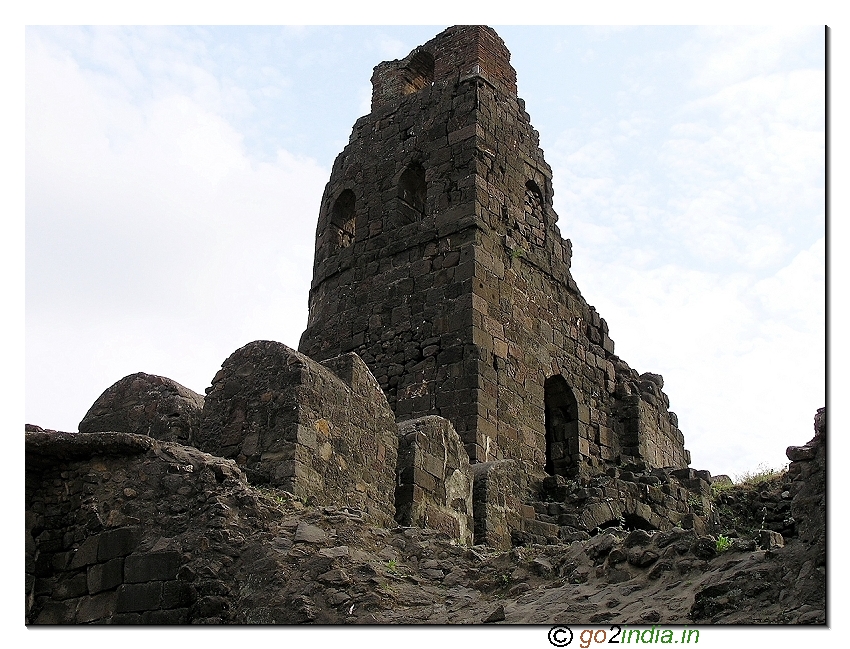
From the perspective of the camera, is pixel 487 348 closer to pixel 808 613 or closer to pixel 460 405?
pixel 460 405

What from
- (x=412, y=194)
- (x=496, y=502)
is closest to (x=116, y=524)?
(x=496, y=502)

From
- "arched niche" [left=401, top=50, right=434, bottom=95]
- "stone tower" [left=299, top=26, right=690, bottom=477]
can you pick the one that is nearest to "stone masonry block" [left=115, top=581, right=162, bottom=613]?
"stone tower" [left=299, top=26, right=690, bottom=477]

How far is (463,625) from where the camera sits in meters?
6.58

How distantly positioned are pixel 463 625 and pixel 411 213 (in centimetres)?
A: 934

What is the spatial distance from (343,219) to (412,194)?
1.32 meters

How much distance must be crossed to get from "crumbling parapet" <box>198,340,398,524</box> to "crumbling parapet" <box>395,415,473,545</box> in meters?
0.19

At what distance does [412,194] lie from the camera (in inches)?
610

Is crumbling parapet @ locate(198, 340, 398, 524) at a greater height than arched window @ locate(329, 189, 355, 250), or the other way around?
arched window @ locate(329, 189, 355, 250)

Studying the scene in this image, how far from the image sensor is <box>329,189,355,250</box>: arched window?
16.0 m

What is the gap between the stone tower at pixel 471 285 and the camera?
1320 cm

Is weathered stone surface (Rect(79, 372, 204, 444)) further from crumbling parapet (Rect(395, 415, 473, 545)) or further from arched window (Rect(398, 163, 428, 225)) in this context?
arched window (Rect(398, 163, 428, 225))

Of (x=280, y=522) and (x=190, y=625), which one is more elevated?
(x=280, y=522)

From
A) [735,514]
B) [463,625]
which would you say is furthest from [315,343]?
[463,625]

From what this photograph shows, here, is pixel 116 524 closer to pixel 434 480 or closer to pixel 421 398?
pixel 434 480
